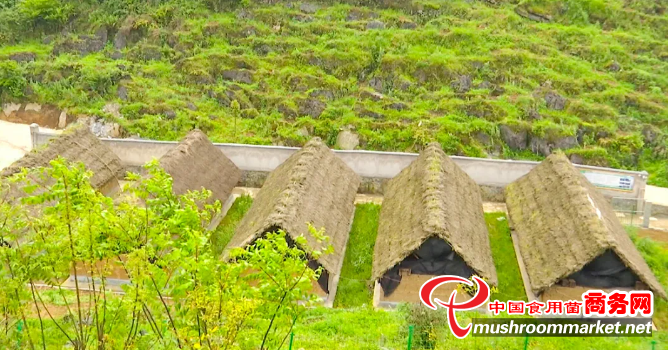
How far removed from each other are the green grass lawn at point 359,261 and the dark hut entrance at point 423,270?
57 cm

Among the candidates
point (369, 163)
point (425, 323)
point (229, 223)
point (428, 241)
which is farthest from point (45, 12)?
point (425, 323)

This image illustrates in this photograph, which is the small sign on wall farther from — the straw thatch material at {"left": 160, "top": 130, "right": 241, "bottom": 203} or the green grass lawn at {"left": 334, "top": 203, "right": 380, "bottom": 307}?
the straw thatch material at {"left": 160, "top": 130, "right": 241, "bottom": 203}

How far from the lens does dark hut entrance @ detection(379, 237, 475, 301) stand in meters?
13.3

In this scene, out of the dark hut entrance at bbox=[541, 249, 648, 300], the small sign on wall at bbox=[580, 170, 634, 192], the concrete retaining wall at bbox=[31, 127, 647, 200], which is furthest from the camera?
the concrete retaining wall at bbox=[31, 127, 647, 200]

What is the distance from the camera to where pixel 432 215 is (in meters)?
13.6

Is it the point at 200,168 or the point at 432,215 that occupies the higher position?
the point at 200,168

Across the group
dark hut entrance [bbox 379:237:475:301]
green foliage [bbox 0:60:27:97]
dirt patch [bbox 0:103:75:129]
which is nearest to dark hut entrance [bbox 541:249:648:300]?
dark hut entrance [bbox 379:237:475:301]

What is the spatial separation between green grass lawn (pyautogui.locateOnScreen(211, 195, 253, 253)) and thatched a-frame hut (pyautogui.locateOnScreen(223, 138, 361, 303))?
749 millimetres

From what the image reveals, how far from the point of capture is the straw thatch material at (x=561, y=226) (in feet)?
42.0

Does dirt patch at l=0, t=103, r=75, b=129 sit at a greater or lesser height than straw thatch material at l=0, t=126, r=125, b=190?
greater

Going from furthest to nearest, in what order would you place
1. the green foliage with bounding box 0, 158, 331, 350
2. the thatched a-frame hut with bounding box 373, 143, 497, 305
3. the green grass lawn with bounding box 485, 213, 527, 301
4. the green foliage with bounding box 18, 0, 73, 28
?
the green foliage with bounding box 18, 0, 73, 28 → the green grass lawn with bounding box 485, 213, 527, 301 → the thatched a-frame hut with bounding box 373, 143, 497, 305 → the green foliage with bounding box 0, 158, 331, 350

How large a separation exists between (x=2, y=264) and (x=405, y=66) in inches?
841

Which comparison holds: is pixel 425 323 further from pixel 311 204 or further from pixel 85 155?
pixel 85 155

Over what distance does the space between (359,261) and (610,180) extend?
345 inches
